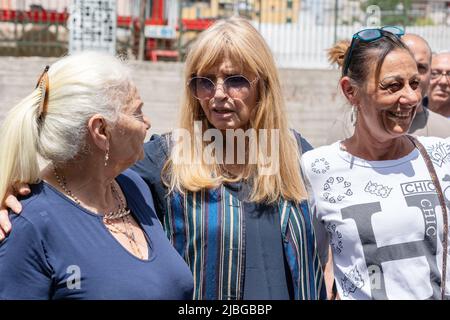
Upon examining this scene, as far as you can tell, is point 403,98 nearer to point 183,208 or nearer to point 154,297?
point 183,208

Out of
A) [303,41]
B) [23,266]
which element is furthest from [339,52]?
[303,41]

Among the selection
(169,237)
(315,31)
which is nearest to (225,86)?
(169,237)

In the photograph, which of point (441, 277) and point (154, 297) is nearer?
point (154, 297)

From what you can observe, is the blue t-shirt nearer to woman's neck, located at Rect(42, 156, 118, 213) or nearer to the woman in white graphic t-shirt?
woman's neck, located at Rect(42, 156, 118, 213)

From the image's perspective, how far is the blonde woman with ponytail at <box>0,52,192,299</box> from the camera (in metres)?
2.30

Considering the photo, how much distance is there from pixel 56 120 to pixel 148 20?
36.5ft

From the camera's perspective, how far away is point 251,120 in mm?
3115

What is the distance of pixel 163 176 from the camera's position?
3016 millimetres

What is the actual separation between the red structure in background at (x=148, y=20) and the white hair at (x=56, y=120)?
10.4 m

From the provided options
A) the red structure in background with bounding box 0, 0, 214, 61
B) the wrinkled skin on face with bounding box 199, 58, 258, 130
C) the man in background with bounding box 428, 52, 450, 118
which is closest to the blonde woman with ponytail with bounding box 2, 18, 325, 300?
the wrinkled skin on face with bounding box 199, 58, 258, 130

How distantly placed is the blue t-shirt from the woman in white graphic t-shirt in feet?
2.54

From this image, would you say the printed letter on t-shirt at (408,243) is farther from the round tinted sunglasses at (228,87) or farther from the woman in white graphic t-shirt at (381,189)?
the round tinted sunglasses at (228,87)
